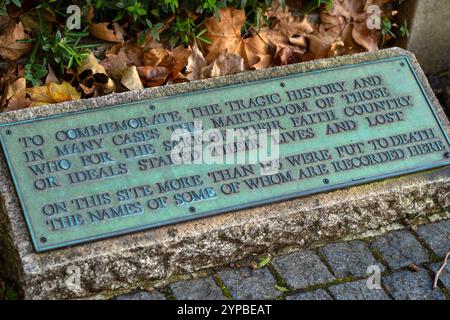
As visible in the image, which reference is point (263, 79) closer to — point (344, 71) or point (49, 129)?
point (344, 71)

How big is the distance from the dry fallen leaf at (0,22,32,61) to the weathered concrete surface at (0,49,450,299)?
1.80ft

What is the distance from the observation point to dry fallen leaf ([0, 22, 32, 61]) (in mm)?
3793

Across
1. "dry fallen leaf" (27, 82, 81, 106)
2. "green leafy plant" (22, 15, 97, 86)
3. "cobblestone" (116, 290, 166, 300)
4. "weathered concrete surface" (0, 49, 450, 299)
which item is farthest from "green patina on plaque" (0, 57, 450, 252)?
"green leafy plant" (22, 15, 97, 86)

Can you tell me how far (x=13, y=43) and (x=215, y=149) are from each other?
1133 mm

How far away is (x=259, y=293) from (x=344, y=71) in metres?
1.18

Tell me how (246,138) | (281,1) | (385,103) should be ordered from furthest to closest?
(281,1) < (385,103) < (246,138)

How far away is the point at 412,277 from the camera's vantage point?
3.31m

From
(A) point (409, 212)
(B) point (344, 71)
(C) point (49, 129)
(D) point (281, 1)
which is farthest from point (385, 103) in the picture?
(C) point (49, 129)

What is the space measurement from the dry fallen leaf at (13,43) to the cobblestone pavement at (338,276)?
4.47 ft

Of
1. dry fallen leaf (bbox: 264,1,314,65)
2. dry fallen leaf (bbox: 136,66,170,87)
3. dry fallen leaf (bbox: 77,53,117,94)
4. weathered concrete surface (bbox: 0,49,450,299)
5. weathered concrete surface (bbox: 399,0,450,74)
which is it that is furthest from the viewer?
weathered concrete surface (bbox: 399,0,450,74)

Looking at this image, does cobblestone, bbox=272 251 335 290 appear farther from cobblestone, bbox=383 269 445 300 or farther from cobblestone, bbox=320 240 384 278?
cobblestone, bbox=383 269 445 300

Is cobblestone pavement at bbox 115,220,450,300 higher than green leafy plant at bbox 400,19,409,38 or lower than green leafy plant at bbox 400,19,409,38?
lower
